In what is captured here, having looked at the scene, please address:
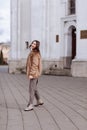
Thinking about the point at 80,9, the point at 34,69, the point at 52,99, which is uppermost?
the point at 80,9

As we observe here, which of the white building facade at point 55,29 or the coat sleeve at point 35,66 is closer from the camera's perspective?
the coat sleeve at point 35,66

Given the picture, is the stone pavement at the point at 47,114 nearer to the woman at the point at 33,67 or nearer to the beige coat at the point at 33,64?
the woman at the point at 33,67

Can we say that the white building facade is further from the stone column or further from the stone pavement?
the stone pavement

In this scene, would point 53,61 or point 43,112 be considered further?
point 53,61

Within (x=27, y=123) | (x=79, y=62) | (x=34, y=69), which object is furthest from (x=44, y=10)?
(x=27, y=123)

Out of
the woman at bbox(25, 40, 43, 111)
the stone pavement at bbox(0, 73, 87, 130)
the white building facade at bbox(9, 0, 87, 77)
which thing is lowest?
the stone pavement at bbox(0, 73, 87, 130)

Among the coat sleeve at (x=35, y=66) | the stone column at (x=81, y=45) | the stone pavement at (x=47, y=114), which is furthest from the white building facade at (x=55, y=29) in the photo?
the coat sleeve at (x=35, y=66)

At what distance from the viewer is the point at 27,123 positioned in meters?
9.59

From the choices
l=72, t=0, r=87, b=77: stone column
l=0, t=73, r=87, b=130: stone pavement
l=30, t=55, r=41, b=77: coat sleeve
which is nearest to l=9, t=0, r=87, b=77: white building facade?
l=72, t=0, r=87, b=77: stone column

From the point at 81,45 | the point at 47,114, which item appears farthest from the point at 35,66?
the point at 81,45

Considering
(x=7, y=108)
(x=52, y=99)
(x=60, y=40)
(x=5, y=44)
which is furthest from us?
(x=5, y=44)

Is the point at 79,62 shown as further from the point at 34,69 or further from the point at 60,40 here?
the point at 34,69

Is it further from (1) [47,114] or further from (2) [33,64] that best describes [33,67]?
(1) [47,114]

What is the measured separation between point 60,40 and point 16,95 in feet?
54.8
